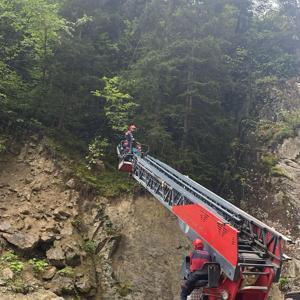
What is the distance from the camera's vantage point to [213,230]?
8156 mm

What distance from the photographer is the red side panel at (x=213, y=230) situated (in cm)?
736

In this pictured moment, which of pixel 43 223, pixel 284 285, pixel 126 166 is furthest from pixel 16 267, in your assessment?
pixel 284 285

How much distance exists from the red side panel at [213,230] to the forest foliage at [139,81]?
8.85m

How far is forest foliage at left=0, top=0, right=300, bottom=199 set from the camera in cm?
1831

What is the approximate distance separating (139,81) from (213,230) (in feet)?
Answer: 39.9

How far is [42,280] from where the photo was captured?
12.3 metres

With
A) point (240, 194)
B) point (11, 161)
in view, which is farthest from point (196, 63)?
point (11, 161)

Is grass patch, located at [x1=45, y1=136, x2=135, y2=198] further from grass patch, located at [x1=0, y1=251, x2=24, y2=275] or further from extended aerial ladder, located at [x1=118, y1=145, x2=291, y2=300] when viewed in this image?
extended aerial ladder, located at [x1=118, y1=145, x2=291, y2=300]

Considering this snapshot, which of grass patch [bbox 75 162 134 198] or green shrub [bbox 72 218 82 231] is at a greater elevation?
grass patch [bbox 75 162 134 198]

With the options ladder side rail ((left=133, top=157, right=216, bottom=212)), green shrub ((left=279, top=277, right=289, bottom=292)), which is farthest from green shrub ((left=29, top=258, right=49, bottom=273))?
green shrub ((left=279, top=277, right=289, bottom=292))

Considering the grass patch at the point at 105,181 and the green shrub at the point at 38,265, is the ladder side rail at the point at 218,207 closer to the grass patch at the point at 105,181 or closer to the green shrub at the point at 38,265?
the grass patch at the point at 105,181

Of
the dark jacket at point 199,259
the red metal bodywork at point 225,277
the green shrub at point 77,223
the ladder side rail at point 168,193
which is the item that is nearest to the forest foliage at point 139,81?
the ladder side rail at point 168,193

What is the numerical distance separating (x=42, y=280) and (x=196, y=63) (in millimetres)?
12543

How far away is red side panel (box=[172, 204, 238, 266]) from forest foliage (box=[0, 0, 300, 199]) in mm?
8850
